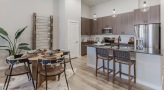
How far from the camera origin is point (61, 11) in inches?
231

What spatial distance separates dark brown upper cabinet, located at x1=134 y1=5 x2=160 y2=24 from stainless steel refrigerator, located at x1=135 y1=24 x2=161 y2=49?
0.97 ft

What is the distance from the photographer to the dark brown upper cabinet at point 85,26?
6.99 metres

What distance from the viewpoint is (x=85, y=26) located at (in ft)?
23.6

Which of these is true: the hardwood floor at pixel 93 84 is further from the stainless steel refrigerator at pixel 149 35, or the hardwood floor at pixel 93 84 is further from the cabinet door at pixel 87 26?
the cabinet door at pixel 87 26

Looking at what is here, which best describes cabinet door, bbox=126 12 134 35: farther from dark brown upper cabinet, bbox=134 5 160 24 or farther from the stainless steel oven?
the stainless steel oven

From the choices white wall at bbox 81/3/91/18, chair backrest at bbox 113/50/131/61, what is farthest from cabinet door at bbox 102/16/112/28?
chair backrest at bbox 113/50/131/61

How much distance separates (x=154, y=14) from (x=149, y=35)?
0.93 metres

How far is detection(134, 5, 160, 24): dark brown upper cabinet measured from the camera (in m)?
4.44

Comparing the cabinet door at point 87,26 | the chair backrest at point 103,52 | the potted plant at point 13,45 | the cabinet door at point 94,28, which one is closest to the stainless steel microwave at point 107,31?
the cabinet door at point 94,28

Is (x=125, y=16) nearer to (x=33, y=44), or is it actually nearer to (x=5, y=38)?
(x=33, y=44)

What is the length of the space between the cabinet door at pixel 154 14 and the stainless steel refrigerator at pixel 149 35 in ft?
0.93

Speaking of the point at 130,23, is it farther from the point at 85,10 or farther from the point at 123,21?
the point at 85,10

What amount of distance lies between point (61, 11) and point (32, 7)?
4.80 feet

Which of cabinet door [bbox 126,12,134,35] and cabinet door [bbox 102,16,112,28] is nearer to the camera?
cabinet door [bbox 126,12,134,35]
